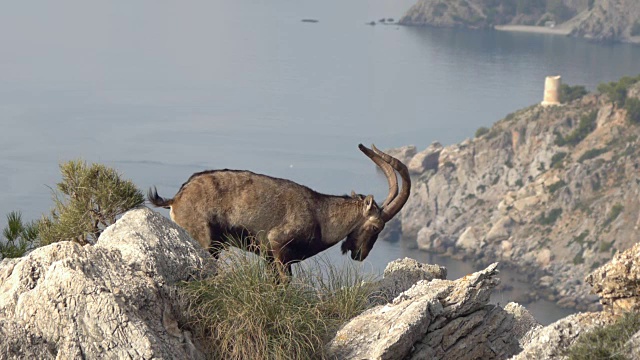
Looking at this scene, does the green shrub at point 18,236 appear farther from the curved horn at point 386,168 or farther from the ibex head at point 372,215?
the curved horn at point 386,168

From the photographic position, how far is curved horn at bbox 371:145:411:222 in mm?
13086

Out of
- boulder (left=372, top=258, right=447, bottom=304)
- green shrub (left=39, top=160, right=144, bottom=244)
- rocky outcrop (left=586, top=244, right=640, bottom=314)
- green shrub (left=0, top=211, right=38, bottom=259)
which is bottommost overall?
boulder (left=372, top=258, right=447, bottom=304)

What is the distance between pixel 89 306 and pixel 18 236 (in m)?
6.19

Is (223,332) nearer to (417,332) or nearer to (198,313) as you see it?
(198,313)

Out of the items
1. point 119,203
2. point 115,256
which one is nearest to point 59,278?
point 115,256

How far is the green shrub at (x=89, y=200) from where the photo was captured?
13.1 metres

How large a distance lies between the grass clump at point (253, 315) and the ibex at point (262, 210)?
1.49 meters

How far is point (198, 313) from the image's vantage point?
34.5ft

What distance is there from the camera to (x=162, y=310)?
9844 millimetres

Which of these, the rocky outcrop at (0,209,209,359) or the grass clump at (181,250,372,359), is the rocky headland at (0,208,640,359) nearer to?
the rocky outcrop at (0,209,209,359)

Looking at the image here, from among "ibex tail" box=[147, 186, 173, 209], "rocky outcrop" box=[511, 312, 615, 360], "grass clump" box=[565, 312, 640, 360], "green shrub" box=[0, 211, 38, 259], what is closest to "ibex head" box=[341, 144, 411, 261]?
"ibex tail" box=[147, 186, 173, 209]

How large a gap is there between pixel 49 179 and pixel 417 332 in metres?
189

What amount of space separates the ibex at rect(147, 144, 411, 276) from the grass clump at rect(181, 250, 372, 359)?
1489 mm

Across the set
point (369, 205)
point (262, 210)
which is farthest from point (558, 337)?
point (369, 205)
